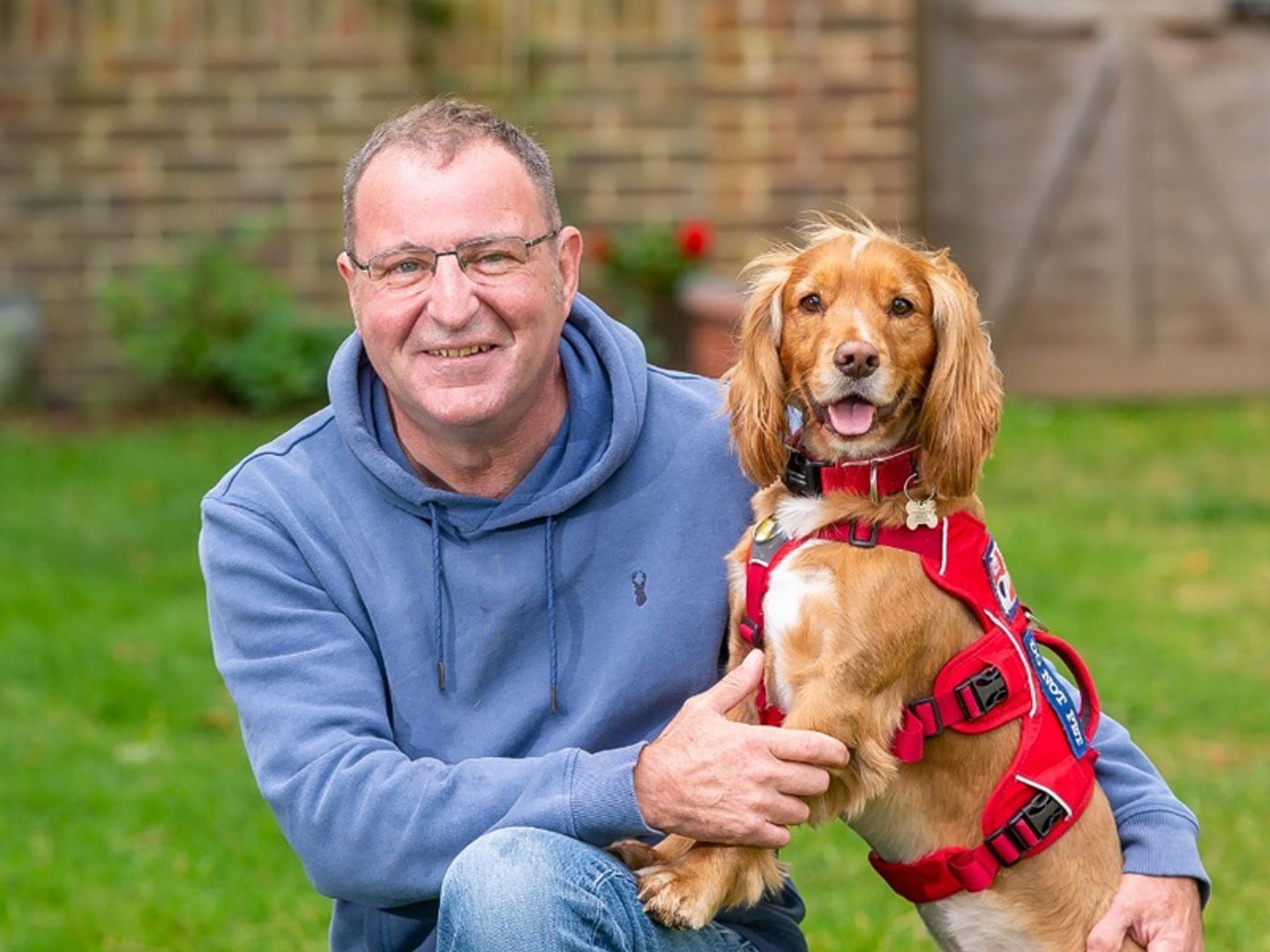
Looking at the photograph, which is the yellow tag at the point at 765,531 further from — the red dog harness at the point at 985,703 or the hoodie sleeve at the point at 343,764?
the hoodie sleeve at the point at 343,764

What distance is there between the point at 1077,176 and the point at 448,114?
8064 millimetres

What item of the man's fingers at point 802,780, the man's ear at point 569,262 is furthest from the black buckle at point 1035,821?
the man's ear at point 569,262

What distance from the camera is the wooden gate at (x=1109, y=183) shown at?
424 inches

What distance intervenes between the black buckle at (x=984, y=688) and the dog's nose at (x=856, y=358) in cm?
51

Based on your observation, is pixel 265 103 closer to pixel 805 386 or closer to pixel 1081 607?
pixel 1081 607

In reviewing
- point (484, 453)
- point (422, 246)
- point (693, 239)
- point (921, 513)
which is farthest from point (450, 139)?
point (693, 239)

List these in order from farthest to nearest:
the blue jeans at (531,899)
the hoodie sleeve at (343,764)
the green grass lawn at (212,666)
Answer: the green grass lawn at (212,666)
the hoodie sleeve at (343,764)
the blue jeans at (531,899)

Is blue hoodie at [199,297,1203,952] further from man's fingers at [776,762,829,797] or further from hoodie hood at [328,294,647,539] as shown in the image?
man's fingers at [776,762,829,797]

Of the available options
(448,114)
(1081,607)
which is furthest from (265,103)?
(448,114)

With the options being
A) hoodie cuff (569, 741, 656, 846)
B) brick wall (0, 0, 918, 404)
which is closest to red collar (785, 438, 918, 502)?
hoodie cuff (569, 741, 656, 846)

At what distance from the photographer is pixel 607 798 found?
297 centimetres

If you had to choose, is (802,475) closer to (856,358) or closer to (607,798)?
(856,358)

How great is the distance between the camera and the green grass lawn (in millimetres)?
4848

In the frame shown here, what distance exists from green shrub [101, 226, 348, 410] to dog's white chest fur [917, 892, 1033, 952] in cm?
713
